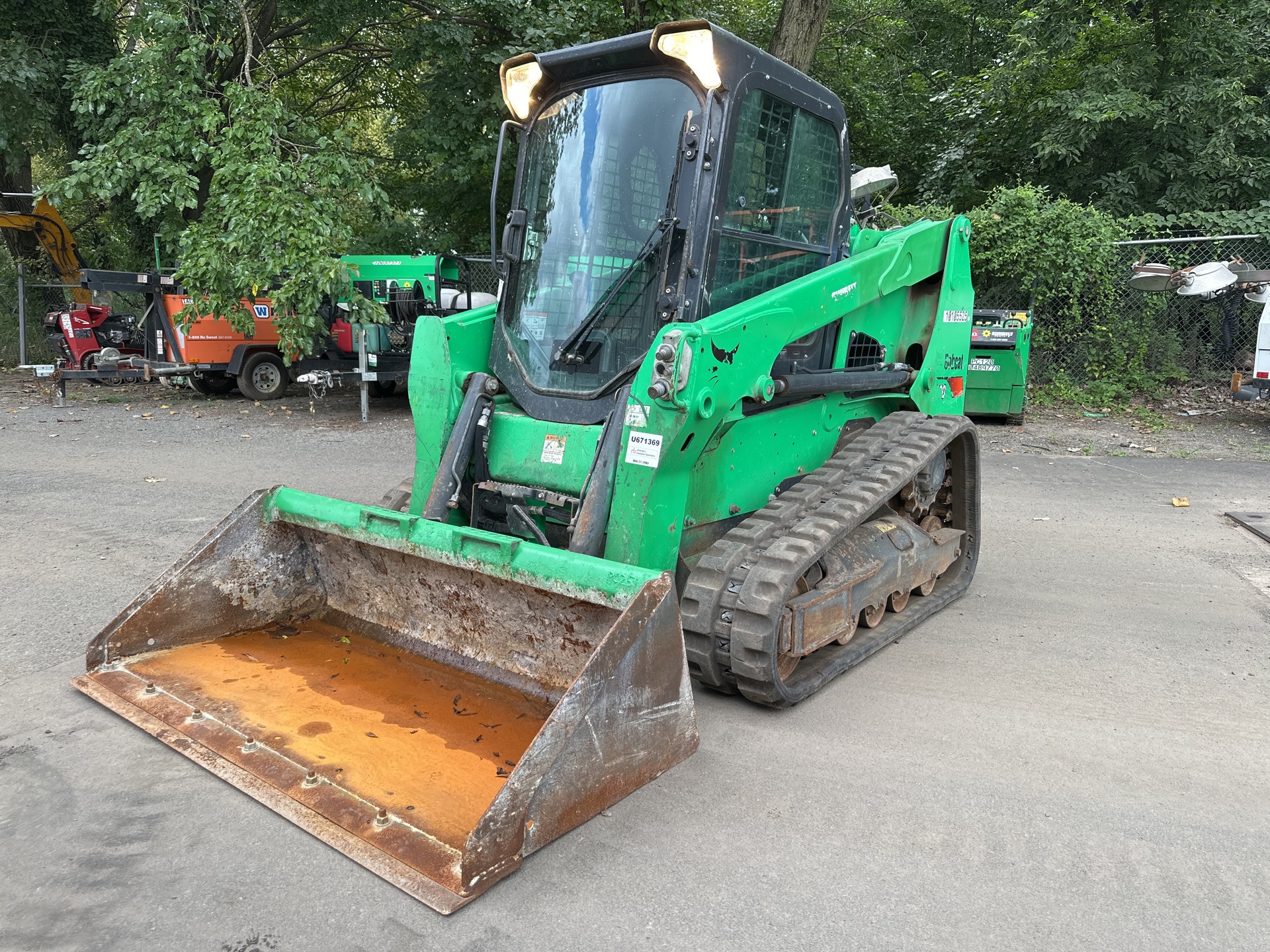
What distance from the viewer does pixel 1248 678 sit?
417 cm

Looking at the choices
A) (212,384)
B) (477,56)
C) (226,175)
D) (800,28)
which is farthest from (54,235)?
(800,28)

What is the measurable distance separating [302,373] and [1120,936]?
41.4ft

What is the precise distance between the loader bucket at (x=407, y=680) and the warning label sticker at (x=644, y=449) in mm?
510

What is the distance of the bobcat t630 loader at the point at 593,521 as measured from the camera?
308 centimetres

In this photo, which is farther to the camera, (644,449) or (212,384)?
(212,384)

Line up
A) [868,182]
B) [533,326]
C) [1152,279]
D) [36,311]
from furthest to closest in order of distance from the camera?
[36,311]
[1152,279]
[868,182]
[533,326]

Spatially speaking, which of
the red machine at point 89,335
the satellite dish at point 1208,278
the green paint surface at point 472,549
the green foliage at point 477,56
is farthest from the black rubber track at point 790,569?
the red machine at point 89,335

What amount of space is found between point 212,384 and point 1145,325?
42.5ft

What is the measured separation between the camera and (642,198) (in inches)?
159

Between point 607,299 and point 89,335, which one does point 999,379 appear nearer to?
point 607,299

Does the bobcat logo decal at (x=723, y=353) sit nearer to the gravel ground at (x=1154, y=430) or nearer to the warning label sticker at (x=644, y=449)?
the warning label sticker at (x=644, y=449)

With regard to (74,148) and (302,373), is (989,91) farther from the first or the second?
(74,148)

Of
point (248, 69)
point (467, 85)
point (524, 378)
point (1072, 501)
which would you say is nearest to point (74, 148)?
point (248, 69)

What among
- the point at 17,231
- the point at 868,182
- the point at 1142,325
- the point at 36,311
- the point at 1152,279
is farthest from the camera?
the point at 36,311
